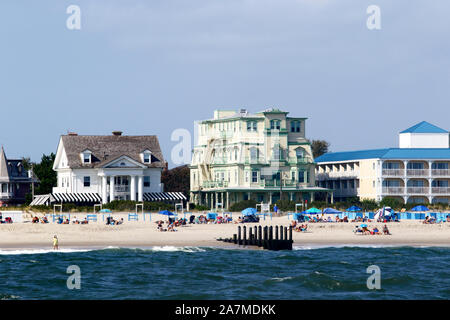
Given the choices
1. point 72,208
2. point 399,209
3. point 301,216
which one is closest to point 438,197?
point 399,209

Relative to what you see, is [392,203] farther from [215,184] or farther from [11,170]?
[11,170]

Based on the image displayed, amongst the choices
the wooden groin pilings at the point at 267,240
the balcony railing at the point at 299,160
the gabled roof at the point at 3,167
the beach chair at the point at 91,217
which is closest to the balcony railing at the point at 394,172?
the balcony railing at the point at 299,160

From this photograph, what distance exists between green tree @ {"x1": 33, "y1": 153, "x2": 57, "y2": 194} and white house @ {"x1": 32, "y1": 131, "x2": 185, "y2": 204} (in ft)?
10.8

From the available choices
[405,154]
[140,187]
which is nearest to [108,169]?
[140,187]

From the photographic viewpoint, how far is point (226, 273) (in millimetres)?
49250

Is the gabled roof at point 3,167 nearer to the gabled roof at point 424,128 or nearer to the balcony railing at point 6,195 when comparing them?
the balcony railing at point 6,195

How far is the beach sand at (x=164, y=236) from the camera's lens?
197 feet

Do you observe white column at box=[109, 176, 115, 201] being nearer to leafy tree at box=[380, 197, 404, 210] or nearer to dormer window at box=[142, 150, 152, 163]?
dormer window at box=[142, 150, 152, 163]

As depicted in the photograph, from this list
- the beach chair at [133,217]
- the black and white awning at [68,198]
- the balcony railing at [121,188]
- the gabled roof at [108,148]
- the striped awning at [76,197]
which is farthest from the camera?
the gabled roof at [108,148]

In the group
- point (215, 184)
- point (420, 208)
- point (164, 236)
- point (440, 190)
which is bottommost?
point (164, 236)

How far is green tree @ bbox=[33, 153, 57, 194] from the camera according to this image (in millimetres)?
100500

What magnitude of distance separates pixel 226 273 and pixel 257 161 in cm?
4763

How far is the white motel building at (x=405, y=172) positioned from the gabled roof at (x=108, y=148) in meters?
21.8
